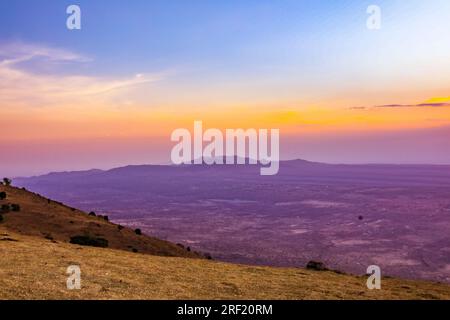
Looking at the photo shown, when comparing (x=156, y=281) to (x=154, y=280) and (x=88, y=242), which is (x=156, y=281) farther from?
(x=88, y=242)

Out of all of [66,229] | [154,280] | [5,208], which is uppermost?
[5,208]

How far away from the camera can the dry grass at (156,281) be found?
2056cm

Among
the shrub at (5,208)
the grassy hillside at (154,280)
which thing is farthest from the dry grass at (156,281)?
the shrub at (5,208)

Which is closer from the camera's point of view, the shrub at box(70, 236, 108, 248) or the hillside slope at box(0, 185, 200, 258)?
the shrub at box(70, 236, 108, 248)

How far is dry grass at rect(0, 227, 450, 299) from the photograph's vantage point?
20.6 metres

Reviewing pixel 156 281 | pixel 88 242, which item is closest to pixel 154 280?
pixel 156 281

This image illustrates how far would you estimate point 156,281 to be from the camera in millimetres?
23797

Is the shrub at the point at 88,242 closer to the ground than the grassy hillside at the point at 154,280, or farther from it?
closer to the ground

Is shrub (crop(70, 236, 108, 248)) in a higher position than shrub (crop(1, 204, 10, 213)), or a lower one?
lower

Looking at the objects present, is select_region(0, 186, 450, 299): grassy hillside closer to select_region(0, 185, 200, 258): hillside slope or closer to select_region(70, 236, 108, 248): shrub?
select_region(70, 236, 108, 248): shrub

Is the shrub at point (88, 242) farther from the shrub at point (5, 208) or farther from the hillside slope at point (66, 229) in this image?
the shrub at point (5, 208)

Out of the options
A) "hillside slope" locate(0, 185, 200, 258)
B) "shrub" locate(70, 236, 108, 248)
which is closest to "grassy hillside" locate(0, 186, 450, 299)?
"shrub" locate(70, 236, 108, 248)
